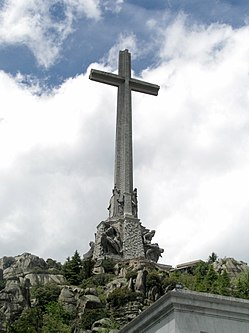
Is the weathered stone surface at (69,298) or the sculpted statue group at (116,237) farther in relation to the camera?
the sculpted statue group at (116,237)

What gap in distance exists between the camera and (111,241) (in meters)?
69.5

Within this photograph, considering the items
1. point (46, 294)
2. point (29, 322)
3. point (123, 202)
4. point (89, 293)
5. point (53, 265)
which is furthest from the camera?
point (53, 265)

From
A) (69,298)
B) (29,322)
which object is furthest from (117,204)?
(29,322)

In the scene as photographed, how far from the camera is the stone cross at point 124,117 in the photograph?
7344 centimetres

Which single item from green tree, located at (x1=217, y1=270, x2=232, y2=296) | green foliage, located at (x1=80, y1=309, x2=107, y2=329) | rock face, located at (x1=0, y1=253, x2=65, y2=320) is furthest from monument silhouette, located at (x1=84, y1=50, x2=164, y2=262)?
green foliage, located at (x1=80, y1=309, x2=107, y2=329)

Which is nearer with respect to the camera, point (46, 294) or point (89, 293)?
point (89, 293)

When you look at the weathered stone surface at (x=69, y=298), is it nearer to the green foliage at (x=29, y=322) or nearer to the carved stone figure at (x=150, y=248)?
the green foliage at (x=29, y=322)

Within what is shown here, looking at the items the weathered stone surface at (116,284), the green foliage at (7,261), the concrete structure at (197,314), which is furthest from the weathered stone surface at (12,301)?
the green foliage at (7,261)

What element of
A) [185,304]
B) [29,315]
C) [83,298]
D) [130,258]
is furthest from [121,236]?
[185,304]

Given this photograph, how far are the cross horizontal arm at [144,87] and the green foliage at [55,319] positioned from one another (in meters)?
29.5

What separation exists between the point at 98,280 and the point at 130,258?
615 centimetres

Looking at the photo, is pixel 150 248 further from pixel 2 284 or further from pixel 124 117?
pixel 2 284

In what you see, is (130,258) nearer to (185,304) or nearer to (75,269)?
(75,269)

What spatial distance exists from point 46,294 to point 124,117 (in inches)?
928
